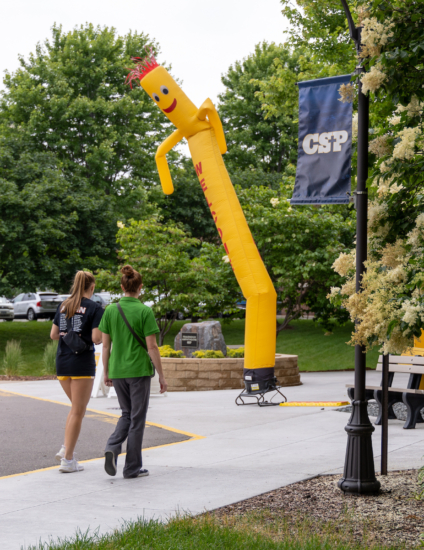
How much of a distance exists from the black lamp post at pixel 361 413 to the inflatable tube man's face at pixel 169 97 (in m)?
7.07

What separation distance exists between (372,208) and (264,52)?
3572cm

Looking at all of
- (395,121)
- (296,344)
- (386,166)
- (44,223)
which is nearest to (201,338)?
(395,121)

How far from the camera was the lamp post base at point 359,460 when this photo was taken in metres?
5.62

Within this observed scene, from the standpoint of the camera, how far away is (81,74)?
31.2 metres

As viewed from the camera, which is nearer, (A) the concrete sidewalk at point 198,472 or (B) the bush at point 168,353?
(A) the concrete sidewalk at point 198,472

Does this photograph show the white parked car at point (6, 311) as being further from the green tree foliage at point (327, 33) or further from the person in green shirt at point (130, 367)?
the person in green shirt at point (130, 367)

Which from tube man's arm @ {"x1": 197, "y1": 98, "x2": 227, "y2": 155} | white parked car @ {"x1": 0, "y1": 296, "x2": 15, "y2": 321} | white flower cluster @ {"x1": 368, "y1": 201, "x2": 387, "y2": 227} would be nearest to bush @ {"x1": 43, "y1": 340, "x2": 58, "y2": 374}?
tube man's arm @ {"x1": 197, "y1": 98, "x2": 227, "y2": 155}

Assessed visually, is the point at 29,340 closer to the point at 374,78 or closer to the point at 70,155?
the point at 70,155

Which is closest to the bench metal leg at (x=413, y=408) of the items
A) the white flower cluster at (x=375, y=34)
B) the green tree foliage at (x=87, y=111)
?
the white flower cluster at (x=375, y=34)

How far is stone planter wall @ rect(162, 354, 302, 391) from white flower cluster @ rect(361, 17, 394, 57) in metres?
9.85

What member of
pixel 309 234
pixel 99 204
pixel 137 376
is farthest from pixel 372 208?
pixel 99 204

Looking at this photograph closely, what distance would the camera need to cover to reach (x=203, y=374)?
14.5m

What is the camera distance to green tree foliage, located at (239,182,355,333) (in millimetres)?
19016

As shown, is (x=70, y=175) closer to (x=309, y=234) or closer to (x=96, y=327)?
(x=309, y=234)
